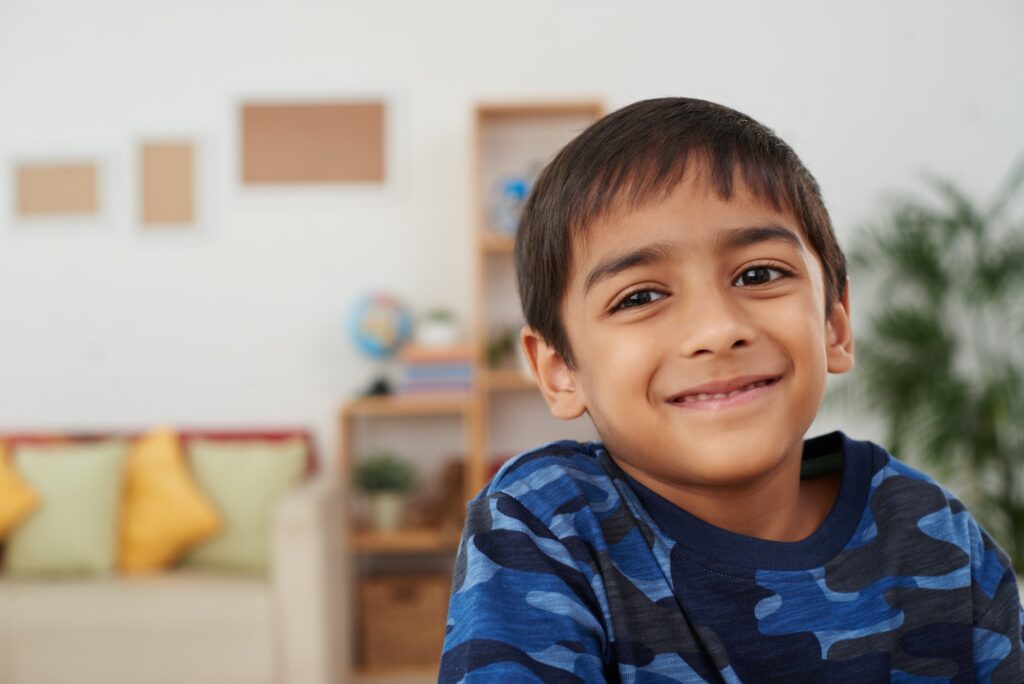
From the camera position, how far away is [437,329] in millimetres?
3691

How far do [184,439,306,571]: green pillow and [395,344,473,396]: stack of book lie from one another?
0.49 meters

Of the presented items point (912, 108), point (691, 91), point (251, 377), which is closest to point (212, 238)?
point (251, 377)

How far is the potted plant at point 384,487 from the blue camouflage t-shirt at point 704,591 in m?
2.81

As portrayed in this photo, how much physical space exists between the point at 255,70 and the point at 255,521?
1832 millimetres

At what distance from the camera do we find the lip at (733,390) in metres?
0.76

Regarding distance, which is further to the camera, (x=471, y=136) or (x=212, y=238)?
(x=212, y=238)

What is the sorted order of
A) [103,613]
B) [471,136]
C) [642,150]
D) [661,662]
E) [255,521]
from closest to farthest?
1. [661,662]
2. [642,150]
3. [103,613]
4. [255,521]
5. [471,136]

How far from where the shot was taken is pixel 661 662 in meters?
0.72

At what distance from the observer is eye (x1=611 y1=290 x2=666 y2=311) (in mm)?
788

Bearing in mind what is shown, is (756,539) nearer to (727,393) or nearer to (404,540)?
(727,393)

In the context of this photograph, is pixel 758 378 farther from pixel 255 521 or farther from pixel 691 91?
pixel 691 91

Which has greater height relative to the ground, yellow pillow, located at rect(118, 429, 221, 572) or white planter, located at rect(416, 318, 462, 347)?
white planter, located at rect(416, 318, 462, 347)

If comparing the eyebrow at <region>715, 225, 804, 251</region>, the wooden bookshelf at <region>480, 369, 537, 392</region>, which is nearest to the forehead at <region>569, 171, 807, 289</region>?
the eyebrow at <region>715, 225, 804, 251</region>

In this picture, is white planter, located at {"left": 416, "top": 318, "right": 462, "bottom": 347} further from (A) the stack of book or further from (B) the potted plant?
(B) the potted plant
